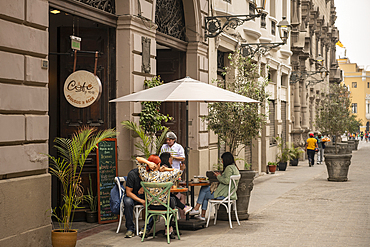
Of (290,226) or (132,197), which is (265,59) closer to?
(290,226)

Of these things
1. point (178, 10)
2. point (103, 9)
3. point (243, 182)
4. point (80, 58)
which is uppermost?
point (178, 10)

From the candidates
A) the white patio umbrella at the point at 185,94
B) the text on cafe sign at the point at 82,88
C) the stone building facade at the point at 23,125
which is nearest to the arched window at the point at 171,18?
the white patio umbrella at the point at 185,94

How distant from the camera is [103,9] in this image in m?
9.86

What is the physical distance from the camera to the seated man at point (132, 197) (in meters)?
8.43

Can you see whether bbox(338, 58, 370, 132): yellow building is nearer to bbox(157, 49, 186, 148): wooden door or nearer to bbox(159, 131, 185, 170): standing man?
bbox(157, 49, 186, 148): wooden door

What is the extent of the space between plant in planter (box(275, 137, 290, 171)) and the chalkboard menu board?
50.1ft

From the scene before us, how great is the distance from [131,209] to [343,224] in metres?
4.10

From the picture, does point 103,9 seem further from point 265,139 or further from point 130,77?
point 265,139

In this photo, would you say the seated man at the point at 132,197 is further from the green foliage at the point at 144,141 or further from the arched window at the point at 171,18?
the arched window at the point at 171,18

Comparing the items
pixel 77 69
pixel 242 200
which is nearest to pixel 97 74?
pixel 77 69

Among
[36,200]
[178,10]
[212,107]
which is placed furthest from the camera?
[178,10]

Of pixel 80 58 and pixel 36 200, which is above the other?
pixel 80 58

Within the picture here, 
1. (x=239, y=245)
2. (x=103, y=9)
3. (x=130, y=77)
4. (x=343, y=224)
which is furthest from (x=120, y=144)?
(x=343, y=224)

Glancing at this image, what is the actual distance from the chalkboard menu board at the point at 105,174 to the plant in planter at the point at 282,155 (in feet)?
50.1
